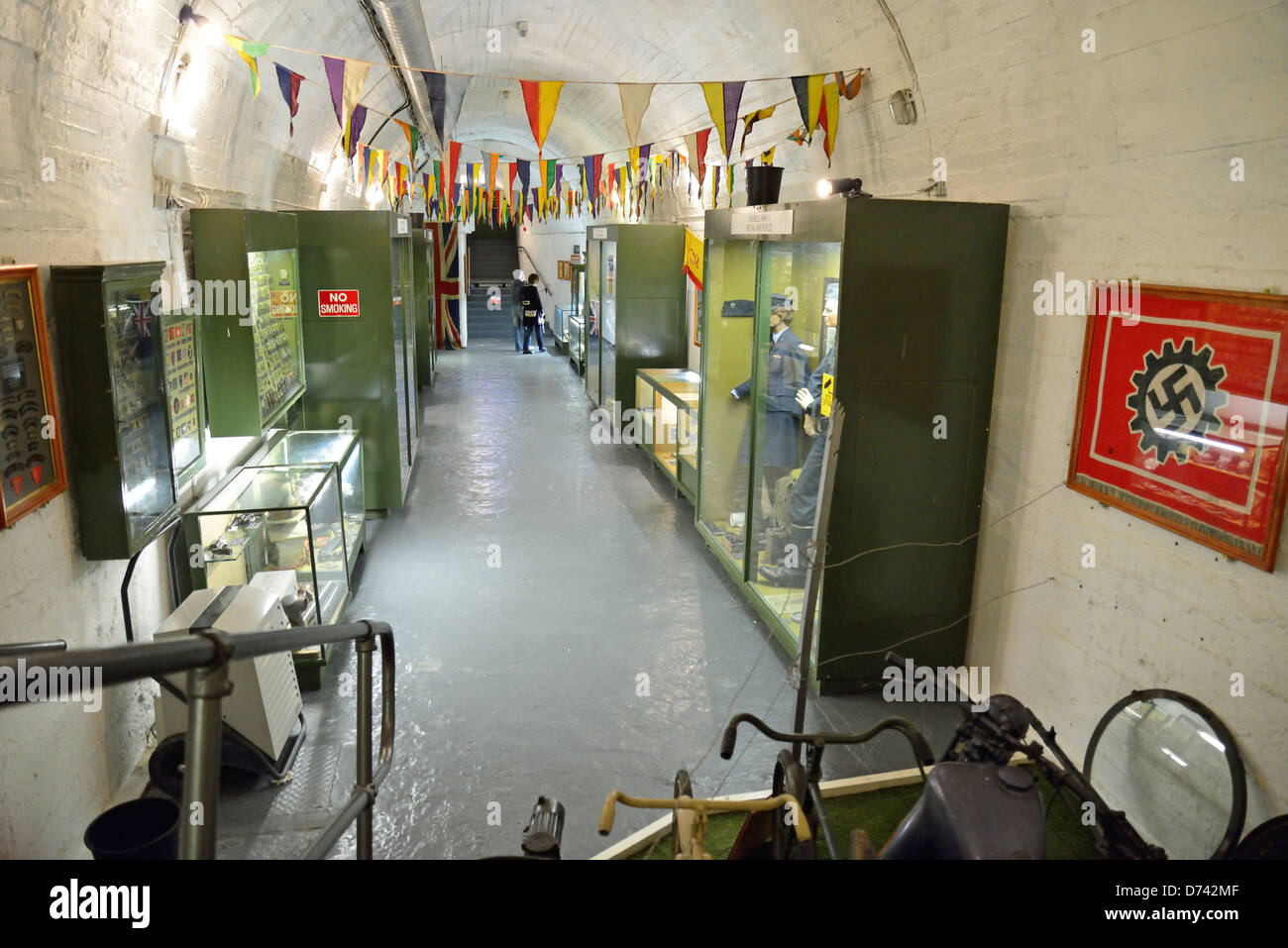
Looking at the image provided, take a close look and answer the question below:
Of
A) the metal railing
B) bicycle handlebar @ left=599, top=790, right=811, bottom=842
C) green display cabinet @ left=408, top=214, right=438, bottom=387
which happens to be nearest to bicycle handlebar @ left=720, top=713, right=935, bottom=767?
bicycle handlebar @ left=599, top=790, right=811, bottom=842

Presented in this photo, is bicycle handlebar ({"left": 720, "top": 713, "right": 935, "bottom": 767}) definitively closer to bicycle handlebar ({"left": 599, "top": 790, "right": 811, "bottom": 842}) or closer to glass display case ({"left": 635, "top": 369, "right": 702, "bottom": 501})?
bicycle handlebar ({"left": 599, "top": 790, "right": 811, "bottom": 842})

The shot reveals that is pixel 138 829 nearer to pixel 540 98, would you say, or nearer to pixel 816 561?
pixel 816 561

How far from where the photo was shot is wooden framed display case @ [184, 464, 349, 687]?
15.5 feet

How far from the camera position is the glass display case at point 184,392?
4.17 metres

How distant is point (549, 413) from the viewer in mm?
12234

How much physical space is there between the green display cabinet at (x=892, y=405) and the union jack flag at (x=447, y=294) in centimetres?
1429

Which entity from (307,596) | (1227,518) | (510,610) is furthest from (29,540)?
(1227,518)

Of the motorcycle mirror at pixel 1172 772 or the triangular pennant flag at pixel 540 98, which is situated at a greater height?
the triangular pennant flag at pixel 540 98

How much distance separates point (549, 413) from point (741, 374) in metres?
5.90

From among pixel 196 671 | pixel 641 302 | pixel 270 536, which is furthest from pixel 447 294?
pixel 196 671

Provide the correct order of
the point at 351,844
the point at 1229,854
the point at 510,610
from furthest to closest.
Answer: the point at 510,610
the point at 351,844
the point at 1229,854

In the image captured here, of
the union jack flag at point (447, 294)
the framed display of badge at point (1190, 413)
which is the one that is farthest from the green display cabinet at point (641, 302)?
the union jack flag at point (447, 294)

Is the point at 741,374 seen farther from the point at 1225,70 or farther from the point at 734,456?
the point at 1225,70

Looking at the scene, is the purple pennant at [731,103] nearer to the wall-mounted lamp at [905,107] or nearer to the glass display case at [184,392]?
the wall-mounted lamp at [905,107]
